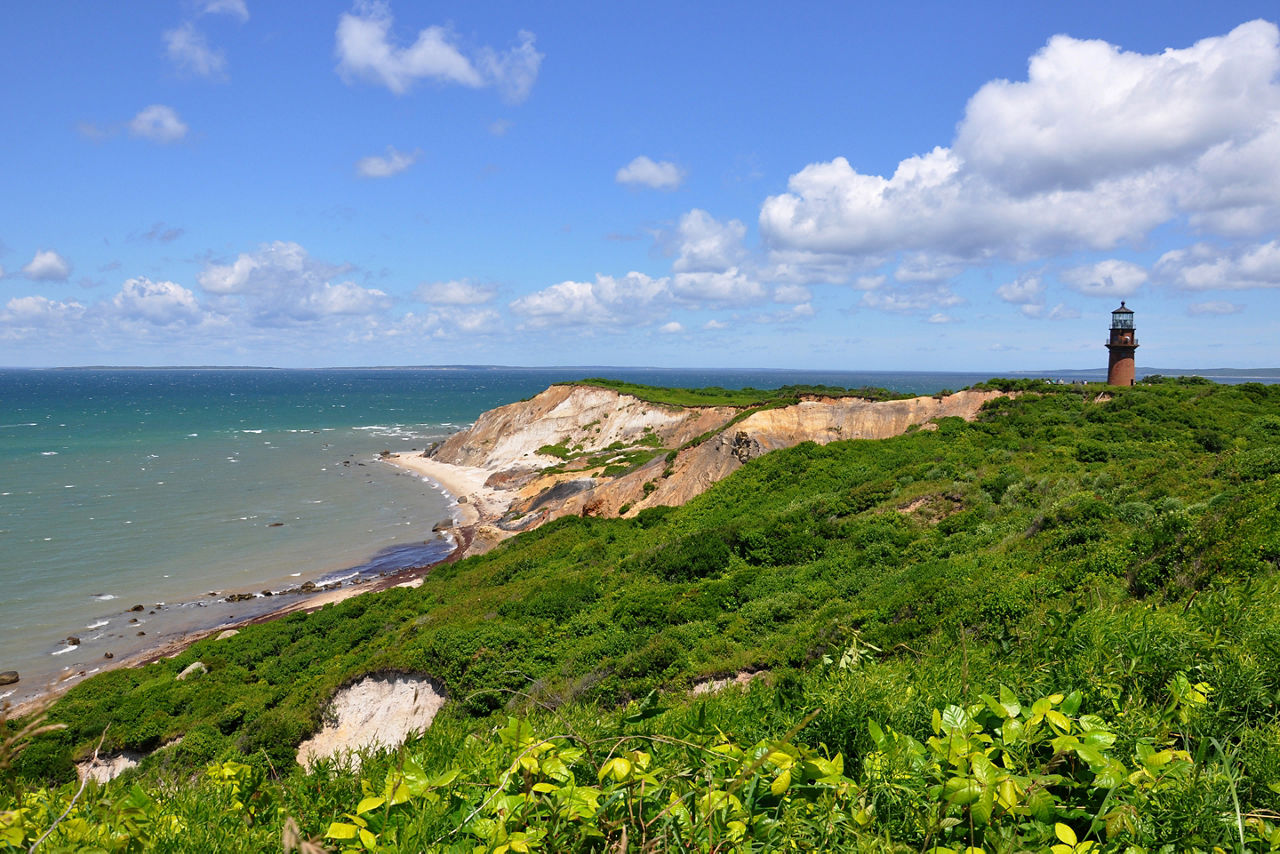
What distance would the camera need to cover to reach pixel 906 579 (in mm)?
13969

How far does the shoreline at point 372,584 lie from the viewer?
2488cm

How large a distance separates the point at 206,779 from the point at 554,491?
39.5 metres

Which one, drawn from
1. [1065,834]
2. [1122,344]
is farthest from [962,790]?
[1122,344]

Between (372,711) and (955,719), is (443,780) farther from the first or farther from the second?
(372,711)

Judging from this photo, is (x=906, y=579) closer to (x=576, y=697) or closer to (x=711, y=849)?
(x=576, y=697)

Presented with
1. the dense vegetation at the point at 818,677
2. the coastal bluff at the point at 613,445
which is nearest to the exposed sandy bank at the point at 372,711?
the dense vegetation at the point at 818,677

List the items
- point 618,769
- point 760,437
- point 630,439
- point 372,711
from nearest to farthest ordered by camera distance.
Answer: point 618,769 < point 372,711 < point 760,437 < point 630,439

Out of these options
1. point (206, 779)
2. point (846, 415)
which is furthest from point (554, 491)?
point (206, 779)

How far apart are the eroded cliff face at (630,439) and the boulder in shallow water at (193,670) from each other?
59.1 feet

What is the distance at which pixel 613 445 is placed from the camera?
5584 cm

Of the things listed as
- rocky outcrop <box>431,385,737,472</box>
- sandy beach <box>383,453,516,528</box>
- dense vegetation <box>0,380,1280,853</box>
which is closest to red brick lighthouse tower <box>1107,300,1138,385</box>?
dense vegetation <box>0,380,1280,853</box>

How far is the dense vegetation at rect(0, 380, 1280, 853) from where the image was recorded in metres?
2.95

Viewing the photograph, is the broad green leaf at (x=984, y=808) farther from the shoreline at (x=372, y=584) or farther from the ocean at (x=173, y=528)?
the ocean at (x=173, y=528)

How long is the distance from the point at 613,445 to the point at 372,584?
81.6 ft
